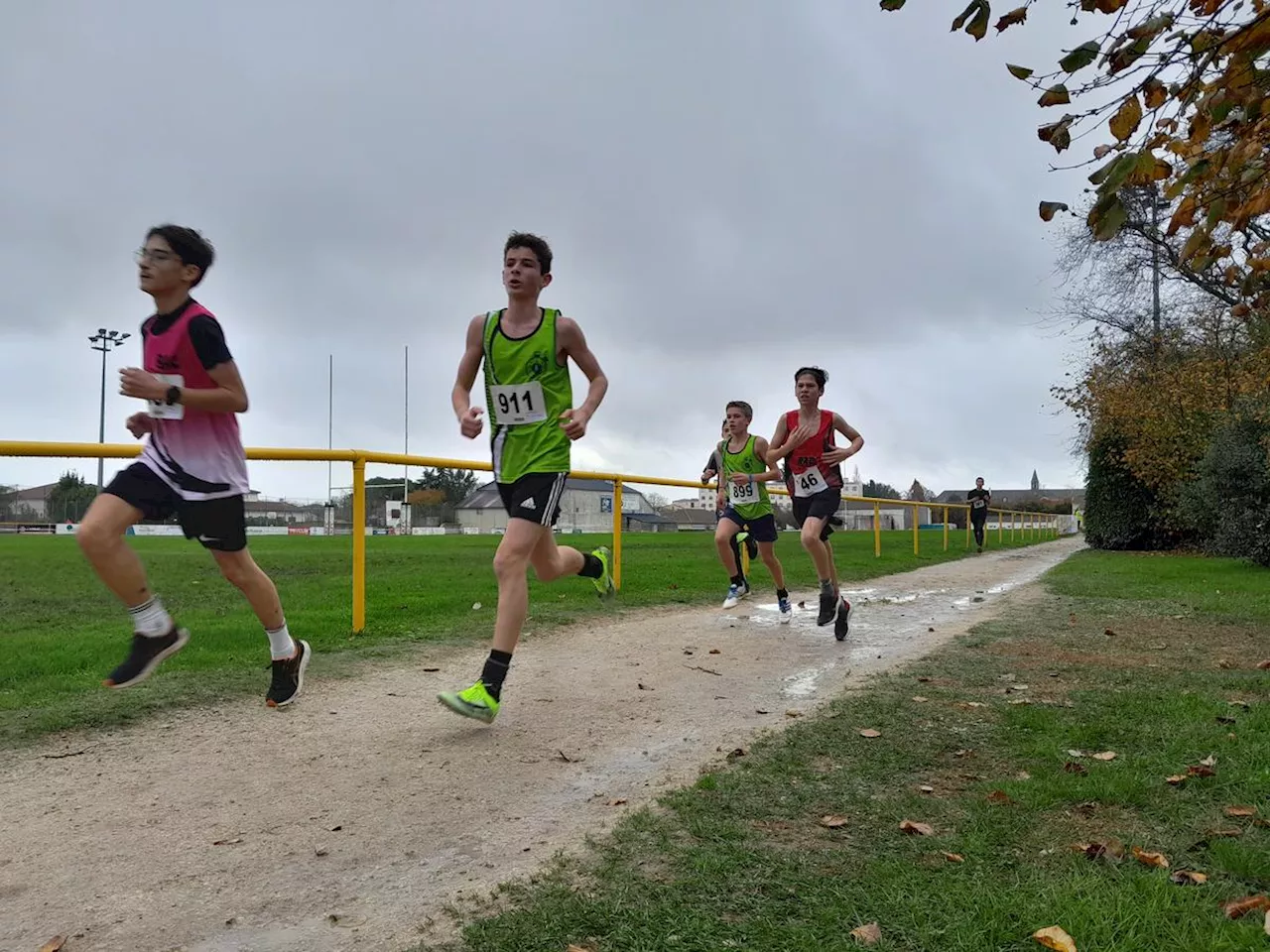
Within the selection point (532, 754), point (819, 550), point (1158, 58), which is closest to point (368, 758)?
point (532, 754)

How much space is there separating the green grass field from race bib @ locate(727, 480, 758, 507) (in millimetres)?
1298

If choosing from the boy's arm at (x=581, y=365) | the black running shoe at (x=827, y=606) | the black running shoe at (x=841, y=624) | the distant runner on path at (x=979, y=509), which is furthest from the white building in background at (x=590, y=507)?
the distant runner on path at (x=979, y=509)

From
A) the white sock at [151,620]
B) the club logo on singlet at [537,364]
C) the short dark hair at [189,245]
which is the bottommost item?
the white sock at [151,620]

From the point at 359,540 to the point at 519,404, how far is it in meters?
3.07

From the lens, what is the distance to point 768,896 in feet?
7.59

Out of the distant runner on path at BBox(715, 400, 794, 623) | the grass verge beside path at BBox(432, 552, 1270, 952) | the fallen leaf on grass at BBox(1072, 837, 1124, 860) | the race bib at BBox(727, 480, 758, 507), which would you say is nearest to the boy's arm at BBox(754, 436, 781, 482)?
the distant runner on path at BBox(715, 400, 794, 623)

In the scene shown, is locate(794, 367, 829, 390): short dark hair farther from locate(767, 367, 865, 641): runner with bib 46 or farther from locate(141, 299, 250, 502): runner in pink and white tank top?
locate(141, 299, 250, 502): runner in pink and white tank top

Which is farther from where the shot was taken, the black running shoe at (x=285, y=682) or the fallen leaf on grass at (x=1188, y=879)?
the black running shoe at (x=285, y=682)

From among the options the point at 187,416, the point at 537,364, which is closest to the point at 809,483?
the point at 537,364

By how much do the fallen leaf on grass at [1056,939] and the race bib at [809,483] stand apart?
541 cm

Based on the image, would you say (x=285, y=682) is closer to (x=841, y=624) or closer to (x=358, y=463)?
(x=358, y=463)

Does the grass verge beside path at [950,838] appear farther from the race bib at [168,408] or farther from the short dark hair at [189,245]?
the short dark hair at [189,245]

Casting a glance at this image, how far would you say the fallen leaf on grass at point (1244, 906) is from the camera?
7.25 ft

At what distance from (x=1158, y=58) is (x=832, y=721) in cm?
283
